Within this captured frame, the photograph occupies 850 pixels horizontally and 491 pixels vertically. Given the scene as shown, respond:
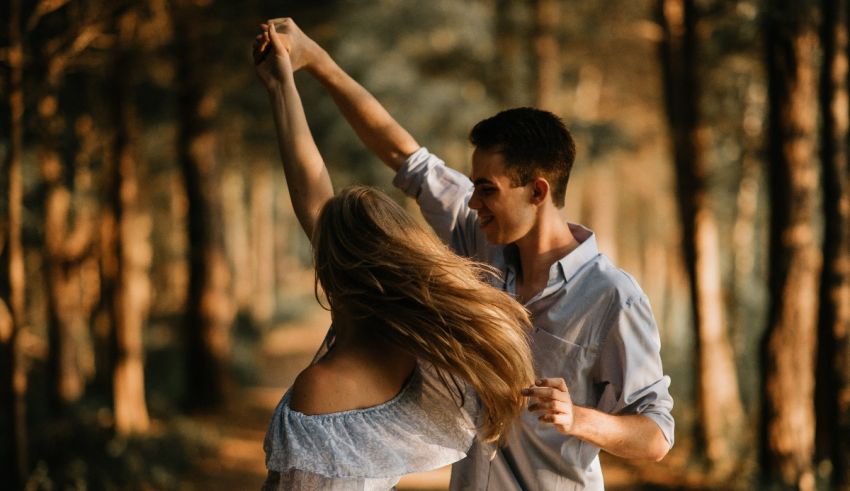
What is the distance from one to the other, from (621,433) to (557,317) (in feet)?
1.30

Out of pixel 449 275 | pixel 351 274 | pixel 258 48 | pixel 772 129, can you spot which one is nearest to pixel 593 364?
pixel 449 275

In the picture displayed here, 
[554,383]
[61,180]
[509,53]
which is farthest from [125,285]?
[509,53]

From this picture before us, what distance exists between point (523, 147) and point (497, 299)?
0.59 meters

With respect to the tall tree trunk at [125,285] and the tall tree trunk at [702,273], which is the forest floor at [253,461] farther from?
the tall tree trunk at [125,285]

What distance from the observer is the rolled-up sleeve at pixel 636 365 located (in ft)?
8.59

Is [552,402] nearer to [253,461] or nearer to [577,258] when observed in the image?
[577,258]

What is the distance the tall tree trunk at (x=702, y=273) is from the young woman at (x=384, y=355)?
760 cm

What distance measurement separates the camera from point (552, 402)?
2311mm

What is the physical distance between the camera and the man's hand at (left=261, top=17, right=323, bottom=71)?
9.91 ft

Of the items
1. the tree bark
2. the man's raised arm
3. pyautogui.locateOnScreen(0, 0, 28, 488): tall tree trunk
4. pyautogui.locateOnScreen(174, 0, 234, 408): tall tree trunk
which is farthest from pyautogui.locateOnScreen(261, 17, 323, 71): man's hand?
pyautogui.locateOnScreen(174, 0, 234, 408): tall tree trunk

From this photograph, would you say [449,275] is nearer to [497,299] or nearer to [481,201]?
[497,299]

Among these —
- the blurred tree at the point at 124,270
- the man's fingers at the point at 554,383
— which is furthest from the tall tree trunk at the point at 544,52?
the man's fingers at the point at 554,383

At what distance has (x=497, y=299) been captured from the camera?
2.51 m

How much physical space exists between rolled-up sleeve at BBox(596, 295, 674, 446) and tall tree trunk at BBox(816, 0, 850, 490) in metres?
5.15
